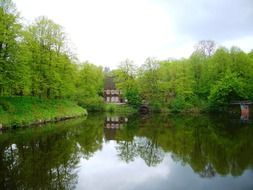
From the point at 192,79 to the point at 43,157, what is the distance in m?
52.0

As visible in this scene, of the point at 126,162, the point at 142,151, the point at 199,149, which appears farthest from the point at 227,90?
the point at 126,162

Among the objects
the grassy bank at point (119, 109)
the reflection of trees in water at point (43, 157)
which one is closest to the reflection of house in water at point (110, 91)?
the grassy bank at point (119, 109)

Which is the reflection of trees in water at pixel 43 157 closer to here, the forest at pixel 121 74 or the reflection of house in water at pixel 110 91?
the forest at pixel 121 74

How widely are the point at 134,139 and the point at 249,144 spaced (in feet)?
30.8

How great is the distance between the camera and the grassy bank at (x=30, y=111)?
32.6m

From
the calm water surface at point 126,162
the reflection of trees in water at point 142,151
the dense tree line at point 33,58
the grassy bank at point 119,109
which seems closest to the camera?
the calm water surface at point 126,162

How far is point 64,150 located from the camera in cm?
2067

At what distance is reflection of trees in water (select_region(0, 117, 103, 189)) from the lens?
13.1m

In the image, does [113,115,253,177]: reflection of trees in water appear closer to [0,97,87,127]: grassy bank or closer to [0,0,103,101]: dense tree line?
[0,97,87,127]: grassy bank

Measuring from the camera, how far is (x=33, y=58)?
42.4m

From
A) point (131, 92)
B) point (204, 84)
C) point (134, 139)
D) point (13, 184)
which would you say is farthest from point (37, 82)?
point (204, 84)

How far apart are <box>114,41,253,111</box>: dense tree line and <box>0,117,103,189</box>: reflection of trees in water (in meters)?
37.0

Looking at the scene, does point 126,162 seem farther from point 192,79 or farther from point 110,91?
point 110,91

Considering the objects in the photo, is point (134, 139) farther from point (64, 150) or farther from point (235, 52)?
point (235, 52)
